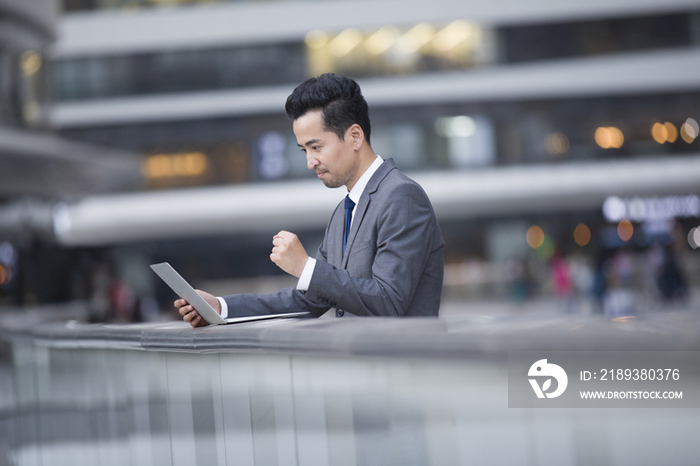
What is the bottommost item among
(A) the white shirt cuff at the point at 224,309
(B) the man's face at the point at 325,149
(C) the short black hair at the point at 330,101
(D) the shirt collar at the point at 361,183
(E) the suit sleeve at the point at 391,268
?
(A) the white shirt cuff at the point at 224,309

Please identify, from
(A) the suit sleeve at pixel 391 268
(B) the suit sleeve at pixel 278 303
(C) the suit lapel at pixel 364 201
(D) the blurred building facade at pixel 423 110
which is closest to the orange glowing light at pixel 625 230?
(D) the blurred building facade at pixel 423 110

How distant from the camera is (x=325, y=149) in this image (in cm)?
293

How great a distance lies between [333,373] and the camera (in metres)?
2.29

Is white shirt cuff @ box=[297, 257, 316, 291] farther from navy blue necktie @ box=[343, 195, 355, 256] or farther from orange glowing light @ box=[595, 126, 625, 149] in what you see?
orange glowing light @ box=[595, 126, 625, 149]

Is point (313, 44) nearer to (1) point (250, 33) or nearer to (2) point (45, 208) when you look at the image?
(1) point (250, 33)

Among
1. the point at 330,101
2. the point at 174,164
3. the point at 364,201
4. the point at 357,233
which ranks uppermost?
the point at 174,164

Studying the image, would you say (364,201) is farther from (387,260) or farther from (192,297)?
(192,297)

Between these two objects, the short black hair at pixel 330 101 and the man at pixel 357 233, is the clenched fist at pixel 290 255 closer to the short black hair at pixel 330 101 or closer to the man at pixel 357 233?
the man at pixel 357 233

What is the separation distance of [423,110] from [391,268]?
93.5 feet

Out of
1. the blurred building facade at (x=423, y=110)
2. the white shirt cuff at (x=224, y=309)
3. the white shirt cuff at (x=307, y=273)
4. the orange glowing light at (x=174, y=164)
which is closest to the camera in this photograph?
the white shirt cuff at (x=307, y=273)

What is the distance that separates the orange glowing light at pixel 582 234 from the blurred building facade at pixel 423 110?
169 mm

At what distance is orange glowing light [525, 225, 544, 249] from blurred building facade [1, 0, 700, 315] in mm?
58

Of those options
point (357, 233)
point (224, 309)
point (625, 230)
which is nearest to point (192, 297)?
point (224, 309)

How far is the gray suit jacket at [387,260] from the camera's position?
2.60m
